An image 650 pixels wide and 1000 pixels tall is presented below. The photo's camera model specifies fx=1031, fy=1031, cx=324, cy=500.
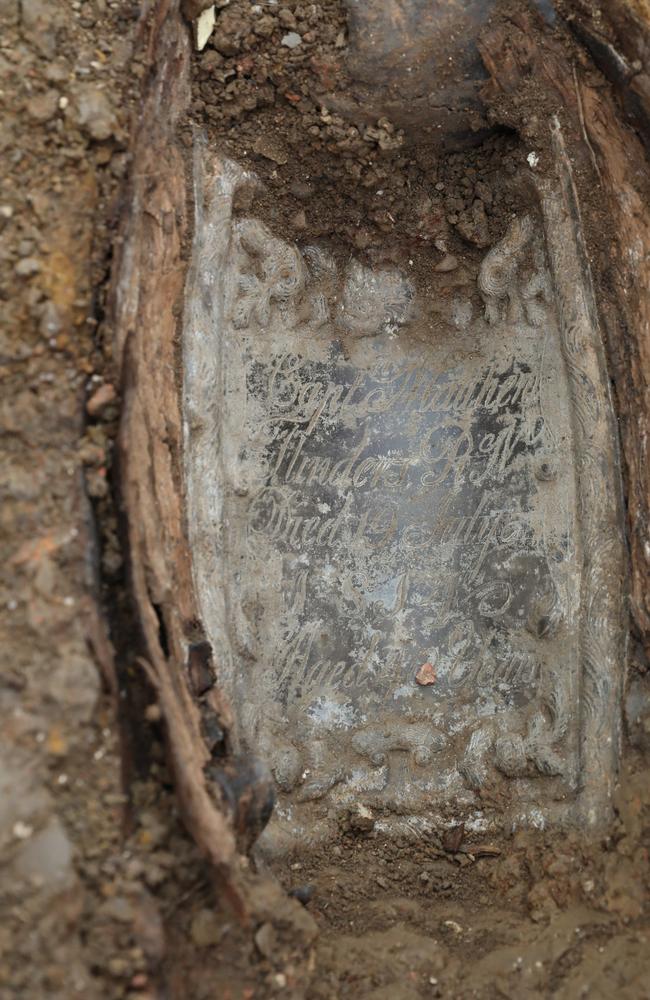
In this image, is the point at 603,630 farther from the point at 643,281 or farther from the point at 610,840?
the point at 643,281

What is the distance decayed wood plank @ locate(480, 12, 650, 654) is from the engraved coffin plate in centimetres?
9

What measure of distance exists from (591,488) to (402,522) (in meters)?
0.70

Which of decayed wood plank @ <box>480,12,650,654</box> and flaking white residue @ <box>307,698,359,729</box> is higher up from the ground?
decayed wood plank @ <box>480,12,650,654</box>

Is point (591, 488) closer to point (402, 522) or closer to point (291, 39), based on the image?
point (402, 522)

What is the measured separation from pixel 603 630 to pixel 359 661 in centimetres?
88

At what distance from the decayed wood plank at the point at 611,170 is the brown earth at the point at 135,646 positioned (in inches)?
1.9

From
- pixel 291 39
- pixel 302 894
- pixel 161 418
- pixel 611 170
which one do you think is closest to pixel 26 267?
pixel 161 418

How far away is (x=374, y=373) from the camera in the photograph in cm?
398

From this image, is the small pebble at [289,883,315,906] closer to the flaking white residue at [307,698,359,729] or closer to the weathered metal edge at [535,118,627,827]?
the flaking white residue at [307,698,359,729]

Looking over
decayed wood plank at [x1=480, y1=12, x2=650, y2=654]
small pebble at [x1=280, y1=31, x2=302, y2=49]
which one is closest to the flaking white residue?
decayed wood plank at [x1=480, y1=12, x2=650, y2=654]

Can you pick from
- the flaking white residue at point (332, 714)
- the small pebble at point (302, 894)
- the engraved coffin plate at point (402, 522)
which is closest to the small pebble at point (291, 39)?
the engraved coffin plate at point (402, 522)

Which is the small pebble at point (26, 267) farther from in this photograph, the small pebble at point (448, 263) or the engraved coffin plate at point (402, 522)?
the small pebble at point (448, 263)

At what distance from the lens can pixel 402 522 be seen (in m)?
3.89

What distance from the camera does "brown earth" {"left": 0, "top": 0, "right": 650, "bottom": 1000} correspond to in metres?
2.71
